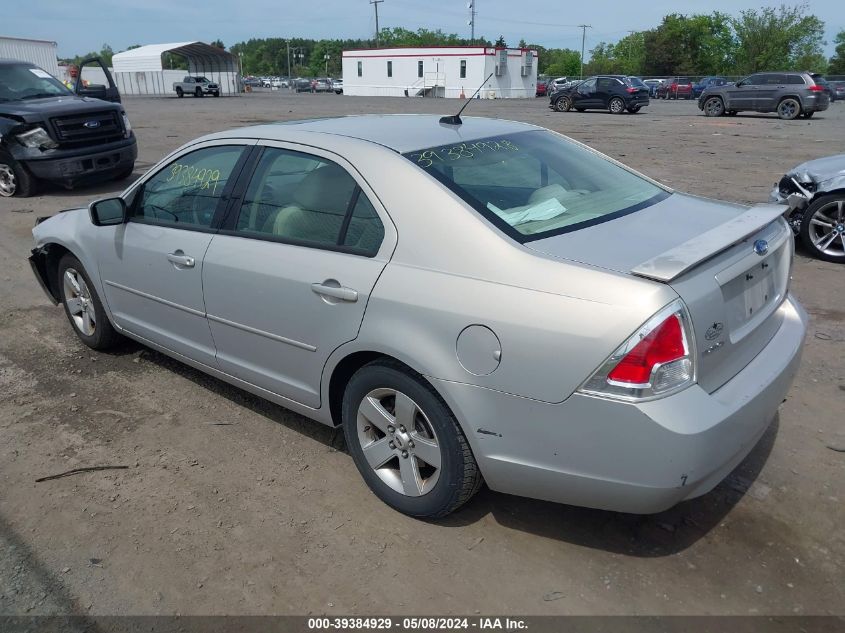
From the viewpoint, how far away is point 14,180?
11.0m

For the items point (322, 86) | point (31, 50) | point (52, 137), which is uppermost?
point (31, 50)

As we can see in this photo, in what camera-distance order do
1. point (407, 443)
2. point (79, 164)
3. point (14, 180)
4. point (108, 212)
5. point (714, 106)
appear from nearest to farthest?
point (407, 443) < point (108, 212) < point (79, 164) < point (14, 180) < point (714, 106)

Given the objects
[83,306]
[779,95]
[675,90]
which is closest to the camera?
[83,306]

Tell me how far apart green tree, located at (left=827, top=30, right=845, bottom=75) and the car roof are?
286 feet

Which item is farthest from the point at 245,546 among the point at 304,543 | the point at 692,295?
the point at 692,295

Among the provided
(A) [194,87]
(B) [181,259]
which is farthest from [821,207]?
(A) [194,87]

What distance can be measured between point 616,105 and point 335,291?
99.0 feet

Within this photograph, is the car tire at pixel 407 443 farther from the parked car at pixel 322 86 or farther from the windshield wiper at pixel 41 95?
the parked car at pixel 322 86

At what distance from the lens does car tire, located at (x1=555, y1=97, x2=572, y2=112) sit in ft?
104

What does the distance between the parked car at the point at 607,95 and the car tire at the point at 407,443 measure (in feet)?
98.1

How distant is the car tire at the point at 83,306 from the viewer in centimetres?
468

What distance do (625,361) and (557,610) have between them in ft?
3.12

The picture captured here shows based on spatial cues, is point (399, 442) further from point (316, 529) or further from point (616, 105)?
point (616, 105)

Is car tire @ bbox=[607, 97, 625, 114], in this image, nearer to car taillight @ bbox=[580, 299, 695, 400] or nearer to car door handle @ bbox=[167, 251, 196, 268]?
car door handle @ bbox=[167, 251, 196, 268]
